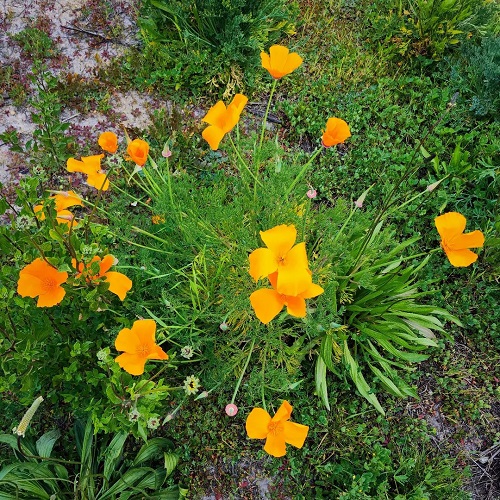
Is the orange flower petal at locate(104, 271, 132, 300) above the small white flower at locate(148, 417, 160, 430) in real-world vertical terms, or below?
above

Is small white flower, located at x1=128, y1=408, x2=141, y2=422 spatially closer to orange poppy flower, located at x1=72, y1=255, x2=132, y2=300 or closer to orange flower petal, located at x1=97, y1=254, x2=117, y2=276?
orange poppy flower, located at x1=72, y1=255, x2=132, y2=300

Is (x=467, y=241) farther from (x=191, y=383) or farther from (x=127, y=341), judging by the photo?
(x=127, y=341)

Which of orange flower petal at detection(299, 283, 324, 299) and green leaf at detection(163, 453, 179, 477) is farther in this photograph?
green leaf at detection(163, 453, 179, 477)

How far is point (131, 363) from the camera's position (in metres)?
1.78

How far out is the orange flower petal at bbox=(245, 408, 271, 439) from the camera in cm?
191

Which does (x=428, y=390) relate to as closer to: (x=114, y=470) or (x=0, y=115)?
(x=114, y=470)

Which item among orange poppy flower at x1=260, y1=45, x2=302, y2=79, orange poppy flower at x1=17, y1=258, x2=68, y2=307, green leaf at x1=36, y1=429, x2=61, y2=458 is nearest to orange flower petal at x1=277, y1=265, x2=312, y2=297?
orange poppy flower at x1=17, y1=258, x2=68, y2=307

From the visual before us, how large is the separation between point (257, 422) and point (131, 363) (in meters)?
0.57

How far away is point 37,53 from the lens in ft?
11.6

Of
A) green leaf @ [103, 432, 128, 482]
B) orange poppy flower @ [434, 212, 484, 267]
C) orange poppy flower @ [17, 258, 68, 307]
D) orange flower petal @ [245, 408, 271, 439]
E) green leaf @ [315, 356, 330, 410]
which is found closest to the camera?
orange poppy flower @ [17, 258, 68, 307]

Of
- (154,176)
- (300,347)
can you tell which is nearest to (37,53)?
(154,176)

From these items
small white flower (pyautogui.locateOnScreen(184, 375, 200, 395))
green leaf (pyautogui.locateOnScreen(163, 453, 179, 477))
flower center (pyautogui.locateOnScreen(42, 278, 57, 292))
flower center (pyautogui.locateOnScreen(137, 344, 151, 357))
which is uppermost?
flower center (pyautogui.locateOnScreen(42, 278, 57, 292))

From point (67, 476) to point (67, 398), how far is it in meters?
0.50

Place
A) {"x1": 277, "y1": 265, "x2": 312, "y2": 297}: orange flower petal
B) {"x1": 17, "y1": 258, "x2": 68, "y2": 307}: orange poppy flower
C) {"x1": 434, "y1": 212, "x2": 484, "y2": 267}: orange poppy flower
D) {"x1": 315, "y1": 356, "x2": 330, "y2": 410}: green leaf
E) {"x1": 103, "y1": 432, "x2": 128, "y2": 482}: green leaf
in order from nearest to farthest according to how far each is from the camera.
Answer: {"x1": 277, "y1": 265, "x2": 312, "y2": 297}: orange flower petal → {"x1": 17, "y1": 258, "x2": 68, "y2": 307}: orange poppy flower → {"x1": 434, "y1": 212, "x2": 484, "y2": 267}: orange poppy flower → {"x1": 103, "y1": 432, "x2": 128, "y2": 482}: green leaf → {"x1": 315, "y1": 356, "x2": 330, "y2": 410}: green leaf
